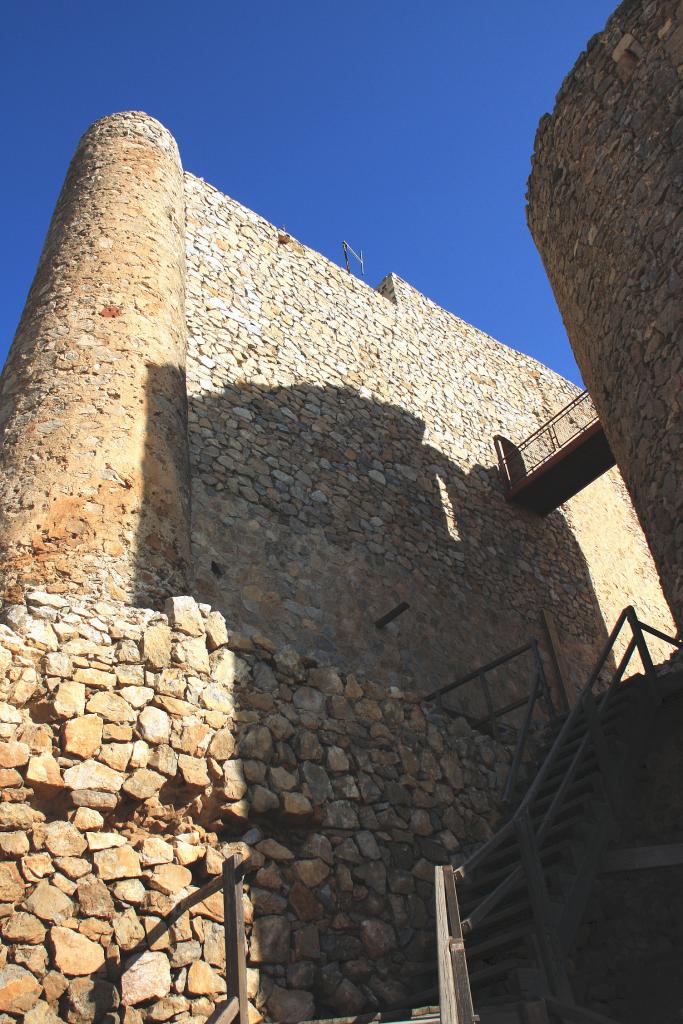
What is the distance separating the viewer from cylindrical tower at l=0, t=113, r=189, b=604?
5.43 metres

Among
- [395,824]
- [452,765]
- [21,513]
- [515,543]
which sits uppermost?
[515,543]

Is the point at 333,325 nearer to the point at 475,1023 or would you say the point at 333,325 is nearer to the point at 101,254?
the point at 101,254

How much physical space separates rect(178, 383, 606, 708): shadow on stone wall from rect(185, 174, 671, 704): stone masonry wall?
2 cm

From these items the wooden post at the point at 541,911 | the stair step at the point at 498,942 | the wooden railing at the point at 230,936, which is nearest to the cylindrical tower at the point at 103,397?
the wooden railing at the point at 230,936

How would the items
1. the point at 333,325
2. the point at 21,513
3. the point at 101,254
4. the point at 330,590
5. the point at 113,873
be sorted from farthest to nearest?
the point at 333,325
the point at 330,590
the point at 101,254
the point at 21,513
the point at 113,873

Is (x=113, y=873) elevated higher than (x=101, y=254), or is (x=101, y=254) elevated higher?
(x=101, y=254)

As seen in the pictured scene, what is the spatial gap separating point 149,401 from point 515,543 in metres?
6.83

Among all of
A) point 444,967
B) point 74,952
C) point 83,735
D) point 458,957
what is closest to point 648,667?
point 458,957

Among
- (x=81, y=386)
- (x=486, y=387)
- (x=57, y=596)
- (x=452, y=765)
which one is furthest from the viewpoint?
(x=486, y=387)

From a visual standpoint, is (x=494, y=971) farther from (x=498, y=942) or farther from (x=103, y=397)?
(x=103, y=397)

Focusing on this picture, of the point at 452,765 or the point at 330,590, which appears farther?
the point at 330,590

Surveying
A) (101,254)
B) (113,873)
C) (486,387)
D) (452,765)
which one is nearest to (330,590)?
(452,765)

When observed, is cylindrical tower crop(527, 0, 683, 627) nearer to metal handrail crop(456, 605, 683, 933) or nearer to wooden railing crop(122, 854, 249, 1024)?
metal handrail crop(456, 605, 683, 933)

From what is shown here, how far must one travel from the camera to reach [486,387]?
14398 millimetres
